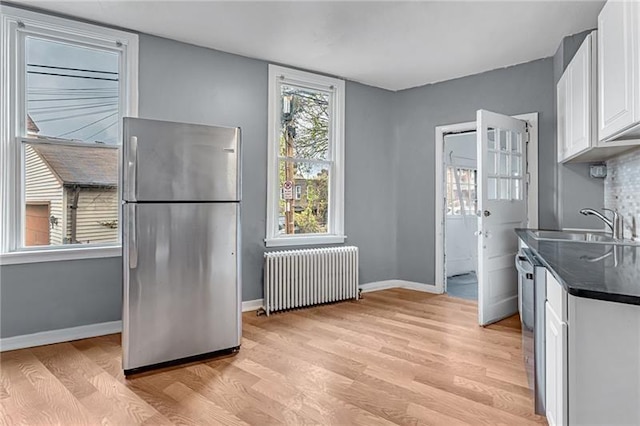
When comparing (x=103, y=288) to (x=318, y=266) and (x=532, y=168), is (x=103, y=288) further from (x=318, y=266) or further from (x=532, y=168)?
(x=532, y=168)

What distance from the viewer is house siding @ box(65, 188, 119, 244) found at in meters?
3.02

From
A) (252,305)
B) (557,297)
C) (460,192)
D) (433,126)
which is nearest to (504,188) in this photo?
(433,126)

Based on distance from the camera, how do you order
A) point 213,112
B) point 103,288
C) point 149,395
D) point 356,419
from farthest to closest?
point 213,112 < point 103,288 < point 149,395 < point 356,419

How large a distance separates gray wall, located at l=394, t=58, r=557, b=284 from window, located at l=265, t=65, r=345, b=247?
3.17 feet

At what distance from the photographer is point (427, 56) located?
3.67m

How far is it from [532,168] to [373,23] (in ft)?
7.25

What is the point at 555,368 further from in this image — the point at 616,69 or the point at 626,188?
the point at 626,188

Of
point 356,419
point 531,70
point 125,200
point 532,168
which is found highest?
point 531,70

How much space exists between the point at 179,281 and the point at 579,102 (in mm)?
3147

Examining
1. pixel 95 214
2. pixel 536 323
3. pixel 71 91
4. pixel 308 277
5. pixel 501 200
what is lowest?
pixel 308 277

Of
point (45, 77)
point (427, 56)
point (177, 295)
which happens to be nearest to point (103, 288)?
point (177, 295)

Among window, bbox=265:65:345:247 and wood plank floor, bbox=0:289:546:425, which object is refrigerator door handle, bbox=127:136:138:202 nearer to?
wood plank floor, bbox=0:289:546:425

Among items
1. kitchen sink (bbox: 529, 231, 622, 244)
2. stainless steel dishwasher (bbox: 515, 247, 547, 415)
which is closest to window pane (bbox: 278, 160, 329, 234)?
kitchen sink (bbox: 529, 231, 622, 244)

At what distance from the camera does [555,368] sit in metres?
1.39
